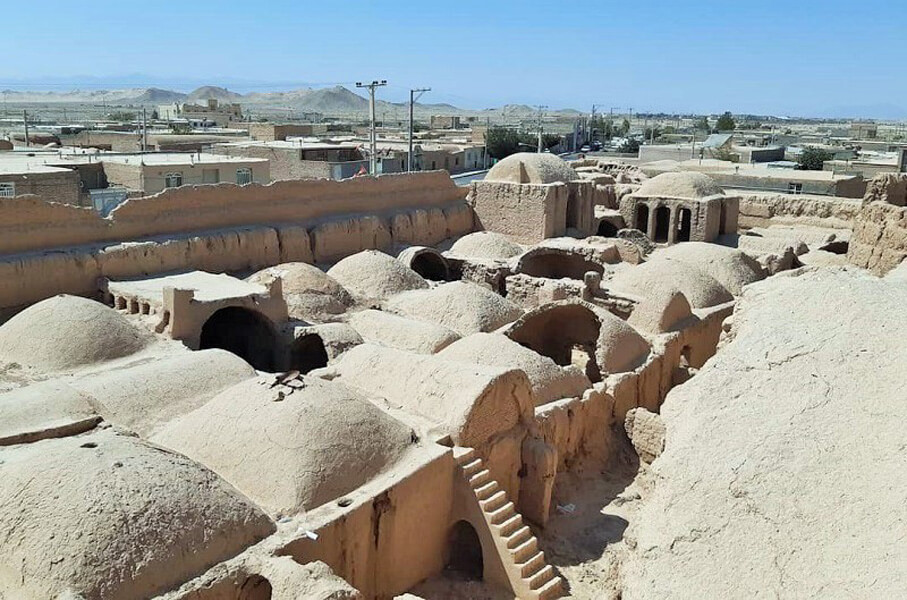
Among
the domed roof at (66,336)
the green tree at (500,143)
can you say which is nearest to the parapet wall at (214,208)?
the domed roof at (66,336)

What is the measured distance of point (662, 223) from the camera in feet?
75.2

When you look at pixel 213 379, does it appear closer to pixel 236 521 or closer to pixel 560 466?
pixel 236 521

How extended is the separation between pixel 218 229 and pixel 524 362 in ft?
27.2

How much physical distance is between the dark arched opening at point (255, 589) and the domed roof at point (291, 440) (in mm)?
794

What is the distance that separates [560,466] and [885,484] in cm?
787

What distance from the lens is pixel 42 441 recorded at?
7.74 m

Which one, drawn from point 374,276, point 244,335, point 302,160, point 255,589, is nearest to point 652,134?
point 302,160

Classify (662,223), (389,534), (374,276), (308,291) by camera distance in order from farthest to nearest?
(662,223), (374,276), (308,291), (389,534)

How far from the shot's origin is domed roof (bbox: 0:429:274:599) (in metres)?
6.03

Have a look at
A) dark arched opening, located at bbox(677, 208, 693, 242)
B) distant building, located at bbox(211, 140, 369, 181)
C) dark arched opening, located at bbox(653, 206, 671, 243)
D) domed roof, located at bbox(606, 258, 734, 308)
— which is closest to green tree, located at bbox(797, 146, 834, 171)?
dark arched opening, located at bbox(677, 208, 693, 242)

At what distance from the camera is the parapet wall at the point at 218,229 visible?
543 inches

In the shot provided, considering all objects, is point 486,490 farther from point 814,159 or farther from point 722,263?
point 814,159

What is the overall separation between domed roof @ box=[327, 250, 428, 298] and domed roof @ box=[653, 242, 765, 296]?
564cm

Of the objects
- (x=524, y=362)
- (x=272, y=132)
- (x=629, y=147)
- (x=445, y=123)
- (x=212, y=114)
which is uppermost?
(x=212, y=114)
